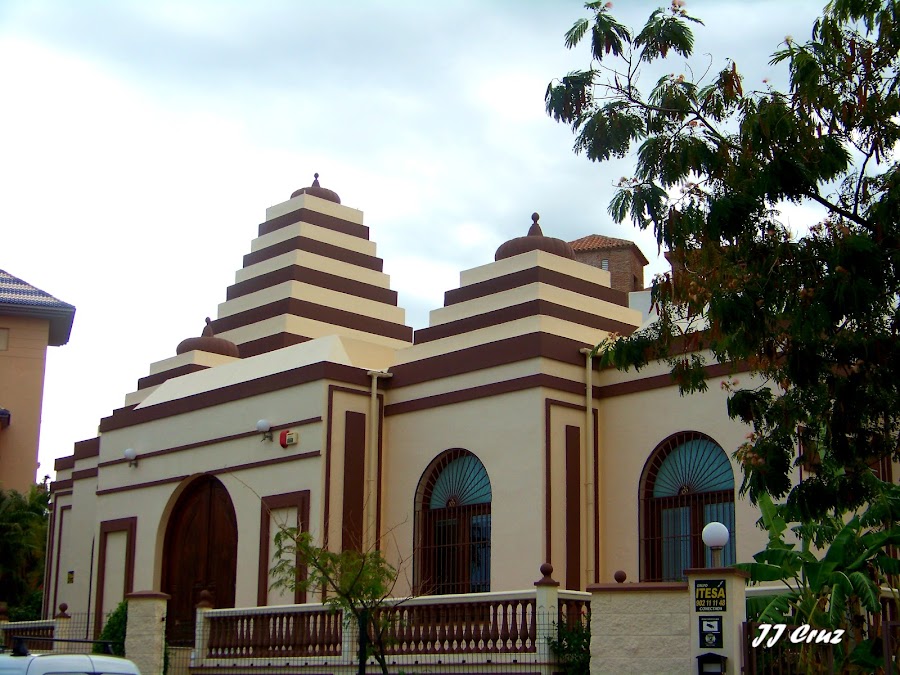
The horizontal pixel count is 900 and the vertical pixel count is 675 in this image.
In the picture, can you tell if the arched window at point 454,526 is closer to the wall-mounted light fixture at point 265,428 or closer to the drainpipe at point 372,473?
the drainpipe at point 372,473

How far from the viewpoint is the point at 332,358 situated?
22.7 meters

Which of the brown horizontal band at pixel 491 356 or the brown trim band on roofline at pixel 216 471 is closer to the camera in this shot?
the brown horizontal band at pixel 491 356

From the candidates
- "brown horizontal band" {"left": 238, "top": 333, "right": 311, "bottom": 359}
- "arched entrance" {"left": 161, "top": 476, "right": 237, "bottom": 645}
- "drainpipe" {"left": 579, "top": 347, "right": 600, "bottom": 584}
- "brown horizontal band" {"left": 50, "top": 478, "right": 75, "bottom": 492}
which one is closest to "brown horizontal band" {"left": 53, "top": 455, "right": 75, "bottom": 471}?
"brown horizontal band" {"left": 50, "top": 478, "right": 75, "bottom": 492}

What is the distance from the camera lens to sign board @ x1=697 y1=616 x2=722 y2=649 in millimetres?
13758

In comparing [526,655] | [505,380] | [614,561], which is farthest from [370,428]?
[526,655]

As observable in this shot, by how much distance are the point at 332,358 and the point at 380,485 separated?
7.52 ft

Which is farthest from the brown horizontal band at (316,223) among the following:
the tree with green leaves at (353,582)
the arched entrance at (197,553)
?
the tree with green leaves at (353,582)

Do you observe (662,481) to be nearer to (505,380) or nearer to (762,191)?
(505,380)

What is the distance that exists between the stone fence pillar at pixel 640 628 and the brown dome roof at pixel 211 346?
636 inches

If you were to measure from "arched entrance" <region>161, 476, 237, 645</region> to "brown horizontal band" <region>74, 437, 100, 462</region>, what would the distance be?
6612mm

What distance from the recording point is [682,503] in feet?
65.3

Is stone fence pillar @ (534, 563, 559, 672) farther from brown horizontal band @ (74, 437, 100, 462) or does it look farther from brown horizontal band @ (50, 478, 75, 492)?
brown horizontal band @ (50, 478, 75, 492)

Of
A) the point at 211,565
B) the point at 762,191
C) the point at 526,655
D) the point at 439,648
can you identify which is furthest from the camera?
the point at 211,565

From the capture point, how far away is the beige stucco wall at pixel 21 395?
152 ft
